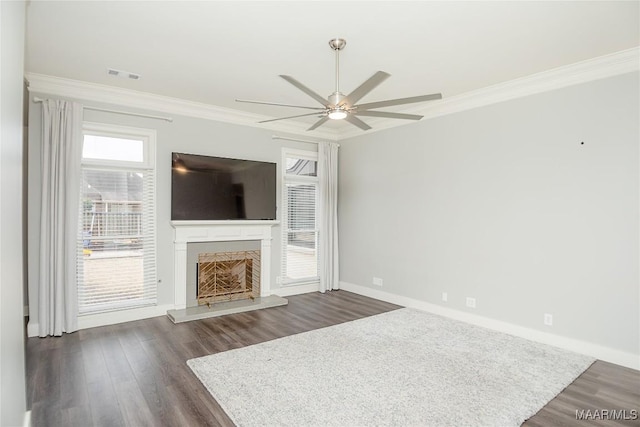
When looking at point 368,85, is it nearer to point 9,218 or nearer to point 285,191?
point 9,218

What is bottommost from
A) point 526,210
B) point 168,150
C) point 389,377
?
point 389,377

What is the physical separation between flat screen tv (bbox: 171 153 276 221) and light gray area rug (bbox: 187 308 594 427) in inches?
86.0

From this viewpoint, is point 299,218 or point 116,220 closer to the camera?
point 116,220

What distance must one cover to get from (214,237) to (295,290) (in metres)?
1.76

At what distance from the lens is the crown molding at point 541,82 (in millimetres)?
3373

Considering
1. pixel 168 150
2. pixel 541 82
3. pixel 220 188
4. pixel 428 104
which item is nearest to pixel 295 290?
pixel 220 188

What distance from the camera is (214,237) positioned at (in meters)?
5.21

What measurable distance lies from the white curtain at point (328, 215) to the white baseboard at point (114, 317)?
2598 mm

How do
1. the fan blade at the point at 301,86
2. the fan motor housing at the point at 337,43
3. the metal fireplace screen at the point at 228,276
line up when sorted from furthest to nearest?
the metal fireplace screen at the point at 228,276 → the fan motor housing at the point at 337,43 → the fan blade at the point at 301,86

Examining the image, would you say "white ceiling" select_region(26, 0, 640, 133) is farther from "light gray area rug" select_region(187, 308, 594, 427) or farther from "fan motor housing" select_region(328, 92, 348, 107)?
"light gray area rug" select_region(187, 308, 594, 427)

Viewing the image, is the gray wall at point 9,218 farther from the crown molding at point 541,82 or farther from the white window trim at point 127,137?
the crown molding at point 541,82

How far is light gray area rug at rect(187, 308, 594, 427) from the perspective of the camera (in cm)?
253

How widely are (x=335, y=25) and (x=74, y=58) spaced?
8.89 ft

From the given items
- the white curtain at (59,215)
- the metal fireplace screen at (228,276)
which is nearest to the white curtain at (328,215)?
the metal fireplace screen at (228,276)
